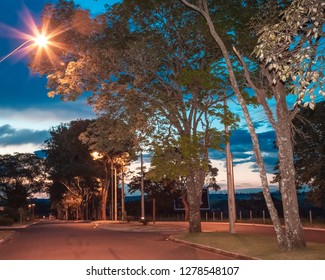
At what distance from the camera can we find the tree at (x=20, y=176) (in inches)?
3597

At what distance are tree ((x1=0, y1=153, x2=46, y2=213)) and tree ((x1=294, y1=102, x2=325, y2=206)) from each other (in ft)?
204

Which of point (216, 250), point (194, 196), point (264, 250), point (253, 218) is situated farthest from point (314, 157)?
point (264, 250)

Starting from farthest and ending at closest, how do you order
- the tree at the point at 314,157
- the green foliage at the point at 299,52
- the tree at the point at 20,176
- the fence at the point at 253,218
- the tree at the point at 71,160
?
the tree at the point at 20,176
the tree at the point at 71,160
the tree at the point at 314,157
the fence at the point at 253,218
the green foliage at the point at 299,52

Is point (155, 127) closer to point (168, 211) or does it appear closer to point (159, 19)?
point (159, 19)

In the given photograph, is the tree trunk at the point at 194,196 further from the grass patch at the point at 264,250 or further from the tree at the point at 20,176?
the tree at the point at 20,176

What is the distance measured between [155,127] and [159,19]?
228 inches

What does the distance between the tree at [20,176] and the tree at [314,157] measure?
6230cm

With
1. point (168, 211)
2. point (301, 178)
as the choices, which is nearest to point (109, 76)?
point (301, 178)

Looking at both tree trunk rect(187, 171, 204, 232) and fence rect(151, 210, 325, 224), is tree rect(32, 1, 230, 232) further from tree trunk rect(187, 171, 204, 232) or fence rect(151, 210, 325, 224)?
fence rect(151, 210, 325, 224)

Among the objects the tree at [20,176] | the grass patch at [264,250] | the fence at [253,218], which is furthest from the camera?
the tree at [20,176]

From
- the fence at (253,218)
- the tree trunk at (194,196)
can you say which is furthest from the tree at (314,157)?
the tree trunk at (194,196)

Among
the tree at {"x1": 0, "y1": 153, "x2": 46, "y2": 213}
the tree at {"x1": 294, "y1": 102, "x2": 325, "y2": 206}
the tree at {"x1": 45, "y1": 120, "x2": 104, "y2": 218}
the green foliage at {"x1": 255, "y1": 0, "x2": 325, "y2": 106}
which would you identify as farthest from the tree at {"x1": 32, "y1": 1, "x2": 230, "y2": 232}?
the tree at {"x1": 0, "y1": 153, "x2": 46, "y2": 213}

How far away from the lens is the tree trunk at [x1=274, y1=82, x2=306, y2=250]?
1399 centimetres

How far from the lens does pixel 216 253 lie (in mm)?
15789
